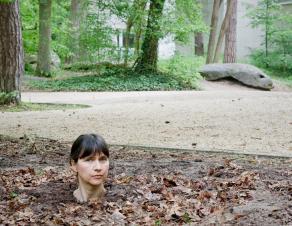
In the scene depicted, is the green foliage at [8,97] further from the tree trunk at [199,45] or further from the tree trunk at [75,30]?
the tree trunk at [199,45]

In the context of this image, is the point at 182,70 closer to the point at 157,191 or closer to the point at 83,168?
the point at 157,191

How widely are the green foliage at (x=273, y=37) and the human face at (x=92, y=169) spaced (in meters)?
23.9

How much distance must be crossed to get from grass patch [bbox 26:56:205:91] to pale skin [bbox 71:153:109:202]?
14.9 m

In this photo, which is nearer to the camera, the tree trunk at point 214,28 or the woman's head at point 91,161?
the woman's head at point 91,161

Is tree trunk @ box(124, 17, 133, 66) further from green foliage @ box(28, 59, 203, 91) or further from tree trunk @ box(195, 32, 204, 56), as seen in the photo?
tree trunk @ box(195, 32, 204, 56)

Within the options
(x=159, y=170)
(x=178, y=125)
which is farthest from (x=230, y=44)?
(x=159, y=170)

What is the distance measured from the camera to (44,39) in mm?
22266

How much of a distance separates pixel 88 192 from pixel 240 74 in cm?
1839

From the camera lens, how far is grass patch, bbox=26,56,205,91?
1917 cm

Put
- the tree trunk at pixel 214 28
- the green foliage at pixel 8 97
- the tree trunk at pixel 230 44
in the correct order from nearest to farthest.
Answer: the green foliage at pixel 8 97
the tree trunk at pixel 214 28
the tree trunk at pixel 230 44

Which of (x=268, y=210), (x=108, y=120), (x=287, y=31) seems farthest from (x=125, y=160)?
(x=287, y=31)

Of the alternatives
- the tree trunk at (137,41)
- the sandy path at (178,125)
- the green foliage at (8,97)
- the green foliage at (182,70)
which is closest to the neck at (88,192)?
the sandy path at (178,125)

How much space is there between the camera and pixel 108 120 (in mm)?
9602

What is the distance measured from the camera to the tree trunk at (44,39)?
21.8 metres
